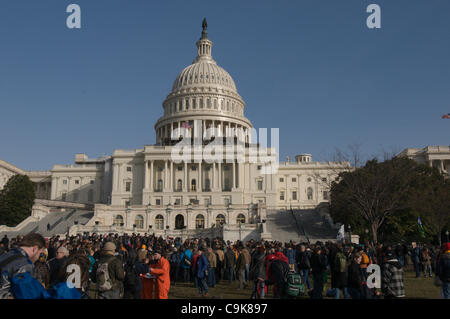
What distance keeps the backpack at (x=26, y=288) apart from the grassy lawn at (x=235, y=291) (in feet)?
33.4

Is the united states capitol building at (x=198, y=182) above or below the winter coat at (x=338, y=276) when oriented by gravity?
above

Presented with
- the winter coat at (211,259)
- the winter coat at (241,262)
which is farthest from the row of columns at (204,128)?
the winter coat at (241,262)

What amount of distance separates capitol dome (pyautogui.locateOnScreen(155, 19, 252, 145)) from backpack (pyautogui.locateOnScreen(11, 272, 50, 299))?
95283mm

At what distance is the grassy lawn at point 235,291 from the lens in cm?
1677

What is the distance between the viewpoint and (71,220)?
67000 millimetres

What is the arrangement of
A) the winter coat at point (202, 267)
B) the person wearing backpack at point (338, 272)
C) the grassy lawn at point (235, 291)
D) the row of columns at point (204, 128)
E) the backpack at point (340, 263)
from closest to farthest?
1. the person wearing backpack at point (338, 272)
2. the backpack at point (340, 263)
3. the winter coat at point (202, 267)
4. the grassy lawn at point (235, 291)
5. the row of columns at point (204, 128)

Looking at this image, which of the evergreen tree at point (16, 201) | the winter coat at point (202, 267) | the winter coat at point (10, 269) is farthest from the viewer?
the evergreen tree at point (16, 201)

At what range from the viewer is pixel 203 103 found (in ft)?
362

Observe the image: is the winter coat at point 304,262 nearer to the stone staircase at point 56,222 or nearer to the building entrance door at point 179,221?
the stone staircase at point 56,222

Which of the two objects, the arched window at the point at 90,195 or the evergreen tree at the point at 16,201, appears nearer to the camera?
the evergreen tree at the point at 16,201

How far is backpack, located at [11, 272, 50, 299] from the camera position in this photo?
588 centimetres

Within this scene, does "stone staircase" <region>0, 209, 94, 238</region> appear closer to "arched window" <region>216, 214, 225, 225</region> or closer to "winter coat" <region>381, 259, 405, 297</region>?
"arched window" <region>216, 214, 225, 225</region>
